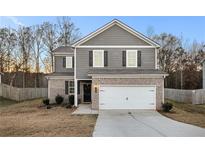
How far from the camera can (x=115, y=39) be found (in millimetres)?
26547

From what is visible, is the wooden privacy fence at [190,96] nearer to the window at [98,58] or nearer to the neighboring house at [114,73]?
the neighboring house at [114,73]

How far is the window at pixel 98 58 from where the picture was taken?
26.5 metres

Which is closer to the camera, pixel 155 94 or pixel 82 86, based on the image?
pixel 155 94

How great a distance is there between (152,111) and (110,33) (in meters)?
7.53

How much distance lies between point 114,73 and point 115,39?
134 inches

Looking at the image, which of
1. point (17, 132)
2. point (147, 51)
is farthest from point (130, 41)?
point (17, 132)

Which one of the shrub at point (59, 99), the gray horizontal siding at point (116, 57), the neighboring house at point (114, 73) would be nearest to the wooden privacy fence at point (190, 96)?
the neighboring house at point (114, 73)

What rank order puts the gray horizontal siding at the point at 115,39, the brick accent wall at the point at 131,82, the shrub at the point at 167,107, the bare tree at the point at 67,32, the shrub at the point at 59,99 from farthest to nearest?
the bare tree at the point at 67,32 < the shrub at the point at 59,99 < the gray horizontal siding at the point at 115,39 < the brick accent wall at the point at 131,82 < the shrub at the point at 167,107

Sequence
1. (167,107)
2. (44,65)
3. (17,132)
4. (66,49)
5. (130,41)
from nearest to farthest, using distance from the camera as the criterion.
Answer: (17,132) < (167,107) < (130,41) < (66,49) < (44,65)

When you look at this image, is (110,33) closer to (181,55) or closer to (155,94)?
(155,94)

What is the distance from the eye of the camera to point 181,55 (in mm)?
50344

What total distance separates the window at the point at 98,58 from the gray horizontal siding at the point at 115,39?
2.49 feet

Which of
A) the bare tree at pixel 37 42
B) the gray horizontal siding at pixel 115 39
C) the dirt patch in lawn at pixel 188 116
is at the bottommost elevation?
the dirt patch in lawn at pixel 188 116

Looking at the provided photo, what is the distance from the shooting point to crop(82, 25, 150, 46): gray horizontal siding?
26.5 m
